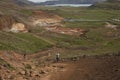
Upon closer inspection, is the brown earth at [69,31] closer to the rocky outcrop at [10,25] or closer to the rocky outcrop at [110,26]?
the rocky outcrop at [110,26]

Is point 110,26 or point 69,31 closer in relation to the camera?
point 69,31

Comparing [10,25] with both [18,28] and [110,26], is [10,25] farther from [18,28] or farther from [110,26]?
[110,26]

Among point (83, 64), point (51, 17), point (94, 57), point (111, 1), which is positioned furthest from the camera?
point (111, 1)

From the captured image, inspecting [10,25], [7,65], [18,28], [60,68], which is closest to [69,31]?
[18,28]

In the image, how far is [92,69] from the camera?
3312cm

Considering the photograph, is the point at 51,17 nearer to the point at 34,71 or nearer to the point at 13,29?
the point at 13,29

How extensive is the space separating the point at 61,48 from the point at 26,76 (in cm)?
1386

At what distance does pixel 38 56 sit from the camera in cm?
4022

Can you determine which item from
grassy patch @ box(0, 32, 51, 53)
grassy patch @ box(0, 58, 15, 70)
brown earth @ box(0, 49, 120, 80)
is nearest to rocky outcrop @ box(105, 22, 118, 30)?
grassy patch @ box(0, 32, 51, 53)

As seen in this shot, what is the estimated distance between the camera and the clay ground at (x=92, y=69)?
3050 centimetres

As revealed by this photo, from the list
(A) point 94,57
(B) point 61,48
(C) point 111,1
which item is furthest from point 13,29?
(C) point 111,1

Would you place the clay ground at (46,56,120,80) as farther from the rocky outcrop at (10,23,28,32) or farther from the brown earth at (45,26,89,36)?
the brown earth at (45,26,89,36)

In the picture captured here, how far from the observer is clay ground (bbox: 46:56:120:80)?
30.5 m

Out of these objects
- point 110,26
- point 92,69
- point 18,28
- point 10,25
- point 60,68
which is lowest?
point 110,26
